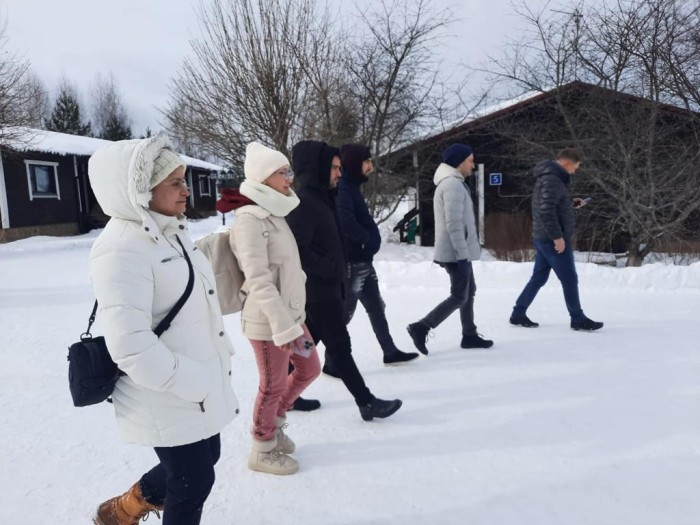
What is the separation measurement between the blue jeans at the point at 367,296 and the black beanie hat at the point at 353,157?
687mm

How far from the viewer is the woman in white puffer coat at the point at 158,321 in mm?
1579

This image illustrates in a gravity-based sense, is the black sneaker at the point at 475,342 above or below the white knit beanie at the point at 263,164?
below

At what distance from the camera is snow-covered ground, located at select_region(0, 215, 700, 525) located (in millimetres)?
2330

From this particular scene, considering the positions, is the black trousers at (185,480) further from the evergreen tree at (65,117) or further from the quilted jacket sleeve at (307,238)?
the evergreen tree at (65,117)

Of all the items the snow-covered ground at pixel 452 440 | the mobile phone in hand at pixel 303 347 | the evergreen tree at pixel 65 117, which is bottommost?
the snow-covered ground at pixel 452 440

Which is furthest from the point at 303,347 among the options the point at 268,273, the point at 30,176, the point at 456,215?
the point at 30,176

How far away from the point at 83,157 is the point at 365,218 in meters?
21.1

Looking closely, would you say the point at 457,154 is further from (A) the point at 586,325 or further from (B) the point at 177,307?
(B) the point at 177,307

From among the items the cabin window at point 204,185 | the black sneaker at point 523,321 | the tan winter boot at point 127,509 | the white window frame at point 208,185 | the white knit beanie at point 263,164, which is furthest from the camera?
the cabin window at point 204,185

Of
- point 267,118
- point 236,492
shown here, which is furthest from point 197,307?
point 267,118

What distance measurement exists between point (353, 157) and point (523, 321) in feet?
8.62

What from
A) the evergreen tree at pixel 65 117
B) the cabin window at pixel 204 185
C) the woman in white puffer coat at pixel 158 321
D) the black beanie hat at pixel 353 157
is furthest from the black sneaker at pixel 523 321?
the evergreen tree at pixel 65 117

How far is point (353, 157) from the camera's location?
147 inches

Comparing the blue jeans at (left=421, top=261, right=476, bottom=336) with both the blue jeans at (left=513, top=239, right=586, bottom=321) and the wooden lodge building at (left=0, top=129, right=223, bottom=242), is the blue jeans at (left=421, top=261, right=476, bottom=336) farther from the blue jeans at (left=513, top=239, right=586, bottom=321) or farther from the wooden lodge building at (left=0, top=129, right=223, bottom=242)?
the wooden lodge building at (left=0, top=129, right=223, bottom=242)
